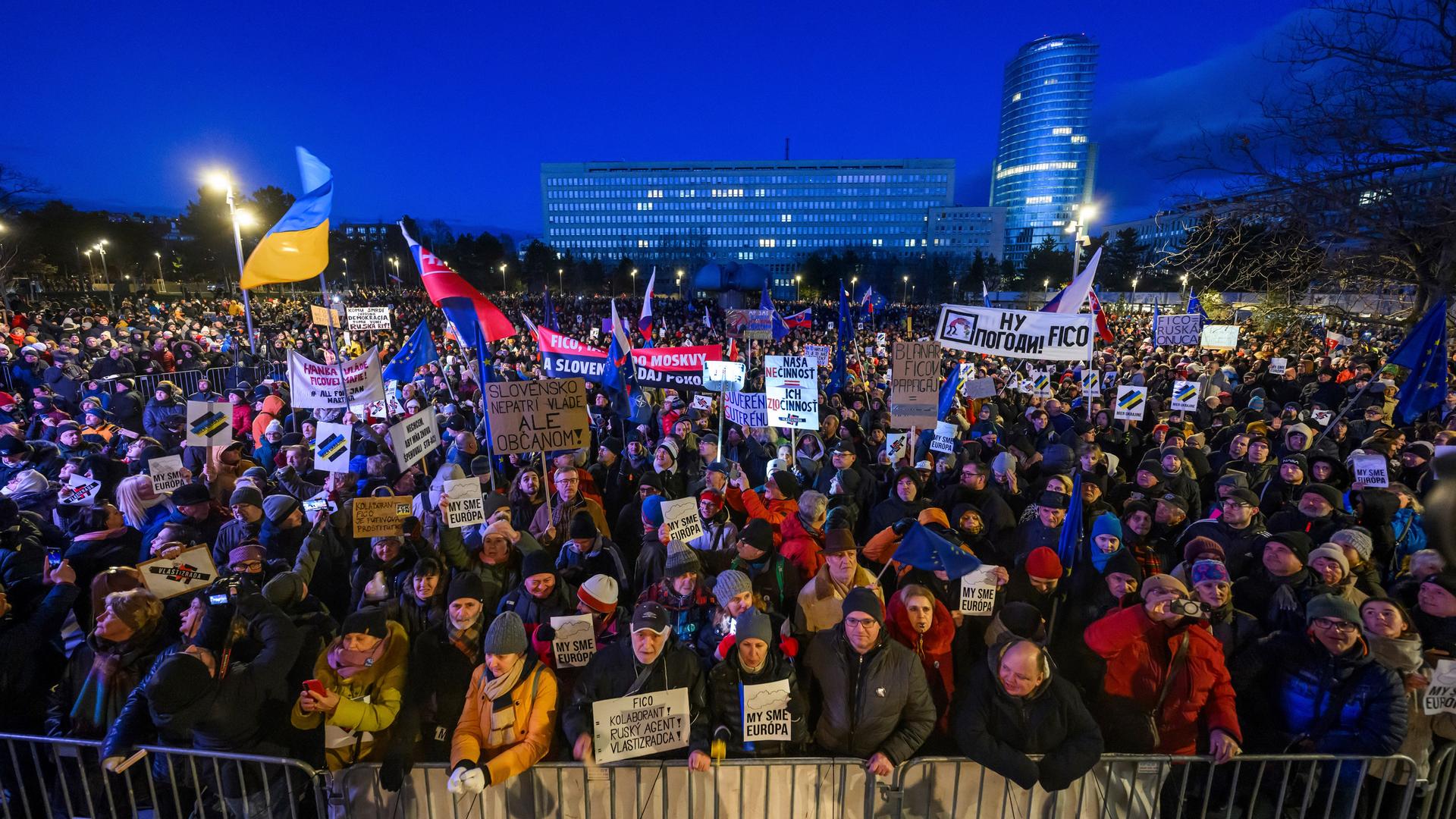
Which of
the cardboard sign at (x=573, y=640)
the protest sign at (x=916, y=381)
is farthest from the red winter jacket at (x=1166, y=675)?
the protest sign at (x=916, y=381)

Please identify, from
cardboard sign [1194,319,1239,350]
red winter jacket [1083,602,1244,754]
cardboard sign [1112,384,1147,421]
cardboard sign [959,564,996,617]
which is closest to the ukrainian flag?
cardboard sign [959,564,996,617]

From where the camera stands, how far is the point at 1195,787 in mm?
3539

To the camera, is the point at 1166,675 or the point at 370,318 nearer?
the point at 1166,675

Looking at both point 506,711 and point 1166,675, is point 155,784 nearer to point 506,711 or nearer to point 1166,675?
point 506,711

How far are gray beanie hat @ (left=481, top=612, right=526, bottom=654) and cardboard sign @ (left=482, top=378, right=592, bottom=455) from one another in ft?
9.05

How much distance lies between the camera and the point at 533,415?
5.75 meters

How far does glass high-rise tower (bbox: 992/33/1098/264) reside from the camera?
138125 mm

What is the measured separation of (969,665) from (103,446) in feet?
32.8

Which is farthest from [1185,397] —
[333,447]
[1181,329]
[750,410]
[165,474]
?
[165,474]

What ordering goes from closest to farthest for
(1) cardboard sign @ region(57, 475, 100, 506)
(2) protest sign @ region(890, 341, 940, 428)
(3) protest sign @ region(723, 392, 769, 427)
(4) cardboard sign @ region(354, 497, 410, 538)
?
(4) cardboard sign @ region(354, 497, 410, 538) < (1) cardboard sign @ region(57, 475, 100, 506) < (2) protest sign @ region(890, 341, 940, 428) < (3) protest sign @ region(723, 392, 769, 427)

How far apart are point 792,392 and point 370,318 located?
10511mm

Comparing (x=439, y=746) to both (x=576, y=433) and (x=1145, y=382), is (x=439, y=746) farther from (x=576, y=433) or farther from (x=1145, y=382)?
(x=1145, y=382)

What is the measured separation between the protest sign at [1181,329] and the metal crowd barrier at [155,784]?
56.5 ft

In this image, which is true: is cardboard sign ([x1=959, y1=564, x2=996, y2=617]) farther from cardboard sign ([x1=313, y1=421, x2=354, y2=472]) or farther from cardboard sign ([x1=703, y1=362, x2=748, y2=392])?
cardboard sign ([x1=313, y1=421, x2=354, y2=472])
